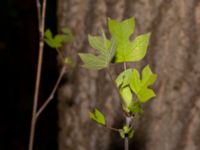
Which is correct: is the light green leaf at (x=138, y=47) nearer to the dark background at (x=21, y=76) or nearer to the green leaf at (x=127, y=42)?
the green leaf at (x=127, y=42)

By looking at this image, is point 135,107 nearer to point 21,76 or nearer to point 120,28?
point 120,28

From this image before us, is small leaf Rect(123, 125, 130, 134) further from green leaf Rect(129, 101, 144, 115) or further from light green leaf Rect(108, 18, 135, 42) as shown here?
light green leaf Rect(108, 18, 135, 42)

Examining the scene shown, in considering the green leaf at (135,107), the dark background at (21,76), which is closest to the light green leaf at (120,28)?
the green leaf at (135,107)

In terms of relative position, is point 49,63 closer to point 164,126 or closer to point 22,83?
point 22,83

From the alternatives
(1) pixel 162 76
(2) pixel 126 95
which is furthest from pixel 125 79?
(1) pixel 162 76

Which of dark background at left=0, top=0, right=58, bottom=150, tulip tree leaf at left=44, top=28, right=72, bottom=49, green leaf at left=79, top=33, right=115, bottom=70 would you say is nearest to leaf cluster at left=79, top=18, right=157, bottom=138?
green leaf at left=79, top=33, right=115, bottom=70

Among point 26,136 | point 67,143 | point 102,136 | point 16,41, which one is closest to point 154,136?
point 102,136
